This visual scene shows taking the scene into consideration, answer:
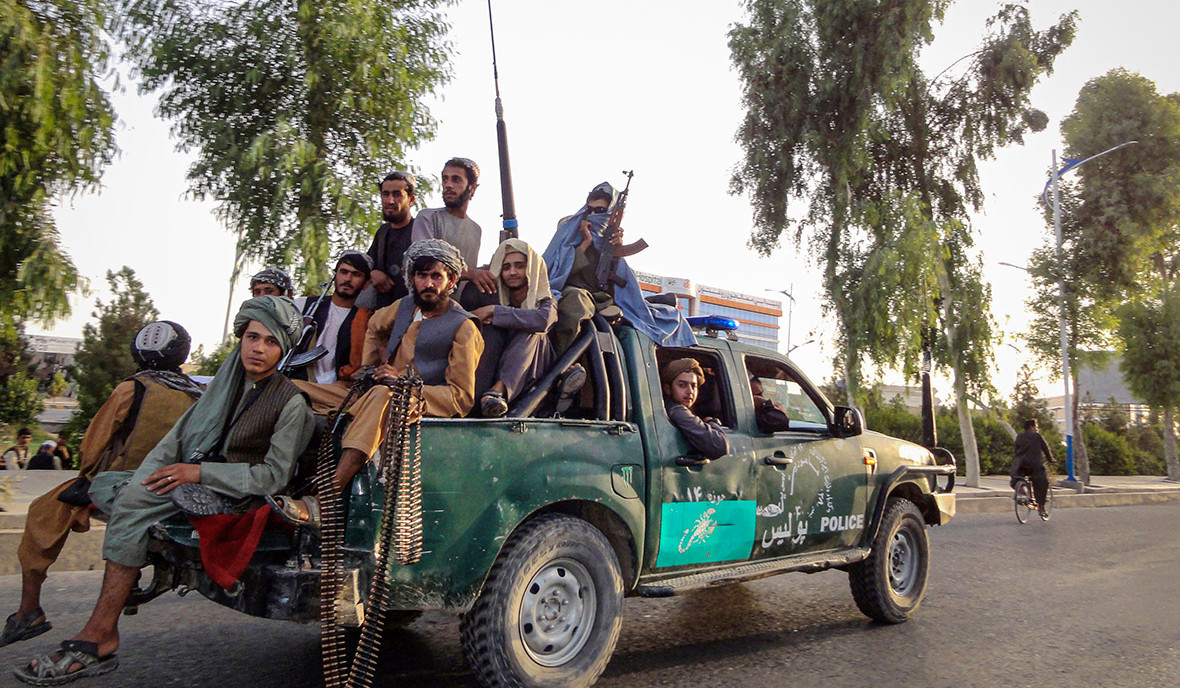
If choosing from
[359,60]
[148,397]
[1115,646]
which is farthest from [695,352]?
[359,60]

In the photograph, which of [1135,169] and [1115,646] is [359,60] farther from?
[1135,169]

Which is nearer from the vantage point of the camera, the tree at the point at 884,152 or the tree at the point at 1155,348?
the tree at the point at 884,152

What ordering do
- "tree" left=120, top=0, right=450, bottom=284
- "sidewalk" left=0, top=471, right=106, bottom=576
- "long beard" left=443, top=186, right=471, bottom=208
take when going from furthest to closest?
"tree" left=120, top=0, right=450, bottom=284 < "sidewalk" left=0, top=471, right=106, bottom=576 < "long beard" left=443, top=186, right=471, bottom=208

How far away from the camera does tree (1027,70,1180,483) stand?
26266mm

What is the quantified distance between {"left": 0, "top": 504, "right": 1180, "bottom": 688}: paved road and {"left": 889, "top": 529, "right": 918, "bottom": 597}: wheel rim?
0.85ft

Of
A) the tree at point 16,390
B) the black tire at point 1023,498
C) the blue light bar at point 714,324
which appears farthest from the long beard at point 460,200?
the tree at point 16,390

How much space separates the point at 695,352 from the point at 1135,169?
Result: 107 feet

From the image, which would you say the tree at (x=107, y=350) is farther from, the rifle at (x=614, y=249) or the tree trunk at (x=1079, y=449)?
the tree trunk at (x=1079, y=449)

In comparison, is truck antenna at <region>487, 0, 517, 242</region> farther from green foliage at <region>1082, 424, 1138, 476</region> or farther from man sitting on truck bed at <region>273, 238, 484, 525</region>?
green foliage at <region>1082, 424, 1138, 476</region>

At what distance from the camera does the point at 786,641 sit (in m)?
5.13

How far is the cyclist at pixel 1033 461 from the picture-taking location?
14.6 metres

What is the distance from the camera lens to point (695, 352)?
16.6 ft

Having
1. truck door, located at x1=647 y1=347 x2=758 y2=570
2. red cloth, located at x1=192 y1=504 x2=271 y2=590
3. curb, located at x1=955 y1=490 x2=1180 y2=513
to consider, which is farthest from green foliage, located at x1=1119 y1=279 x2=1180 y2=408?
red cloth, located at x1=192 y1=504 x2=271 y2=590

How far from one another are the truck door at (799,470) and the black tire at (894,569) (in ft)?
0.86
